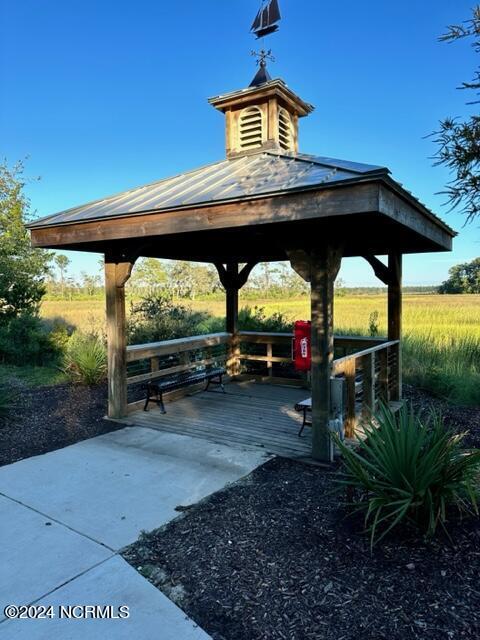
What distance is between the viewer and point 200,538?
2.76 metres

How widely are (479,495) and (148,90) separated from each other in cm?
1579

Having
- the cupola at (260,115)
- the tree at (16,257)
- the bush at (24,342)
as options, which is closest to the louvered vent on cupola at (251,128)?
the cupola at (260,115)

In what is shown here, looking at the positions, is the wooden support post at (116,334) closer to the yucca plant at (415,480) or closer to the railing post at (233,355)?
the railing post at (233,355)

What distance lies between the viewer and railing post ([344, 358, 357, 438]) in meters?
4.49

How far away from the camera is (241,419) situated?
5.59 metres

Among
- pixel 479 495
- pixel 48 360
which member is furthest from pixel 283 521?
pixel 48 360

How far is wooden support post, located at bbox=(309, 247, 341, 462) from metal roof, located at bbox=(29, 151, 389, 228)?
771 millimetres

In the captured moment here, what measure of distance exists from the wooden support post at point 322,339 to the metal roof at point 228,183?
0.77 metres

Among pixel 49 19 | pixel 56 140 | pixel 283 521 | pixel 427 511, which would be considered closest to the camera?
pixel 427 511

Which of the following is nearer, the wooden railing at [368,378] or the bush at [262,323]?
the wooden railing at [368,378]

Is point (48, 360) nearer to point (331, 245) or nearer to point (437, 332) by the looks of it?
point (331, 245)

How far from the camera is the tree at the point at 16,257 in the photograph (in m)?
10.4

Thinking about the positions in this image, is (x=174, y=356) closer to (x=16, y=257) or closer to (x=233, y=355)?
(x=233, y=355)

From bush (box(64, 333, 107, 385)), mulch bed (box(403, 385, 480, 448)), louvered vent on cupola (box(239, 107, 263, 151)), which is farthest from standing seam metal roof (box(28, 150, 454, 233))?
bush (box(64, 333, 107, 385))
